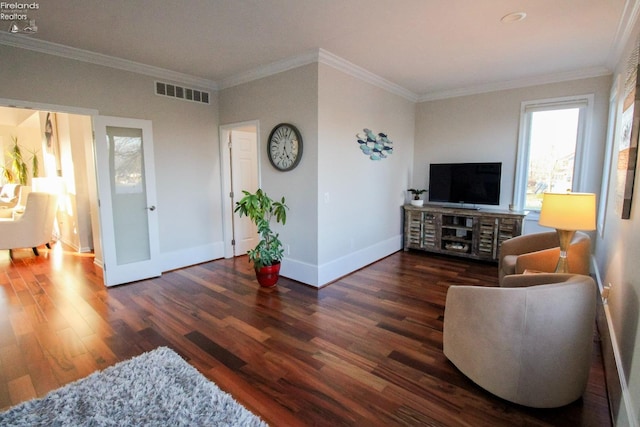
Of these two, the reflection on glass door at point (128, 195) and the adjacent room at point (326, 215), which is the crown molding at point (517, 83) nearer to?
the adjacent room at point (326, 215)

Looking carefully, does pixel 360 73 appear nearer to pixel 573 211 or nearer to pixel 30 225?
pixel 573 211

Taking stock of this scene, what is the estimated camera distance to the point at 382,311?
10.5ft

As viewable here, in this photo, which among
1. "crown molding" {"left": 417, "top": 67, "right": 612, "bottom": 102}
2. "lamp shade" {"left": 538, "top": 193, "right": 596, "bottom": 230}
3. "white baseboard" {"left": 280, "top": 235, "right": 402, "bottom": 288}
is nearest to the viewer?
"lamp shade" {"left": 538, "top": 193, "right": 596, "bottom": 230}

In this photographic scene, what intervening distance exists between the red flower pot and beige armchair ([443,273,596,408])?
7.85ft

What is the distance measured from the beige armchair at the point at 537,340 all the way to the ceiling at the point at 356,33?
7.22 ft

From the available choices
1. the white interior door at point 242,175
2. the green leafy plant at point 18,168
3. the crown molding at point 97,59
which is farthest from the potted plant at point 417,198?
the green leafy plant at point 18,168

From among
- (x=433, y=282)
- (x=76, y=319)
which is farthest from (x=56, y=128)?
(x=433, y=282)

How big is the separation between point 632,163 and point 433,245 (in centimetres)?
326

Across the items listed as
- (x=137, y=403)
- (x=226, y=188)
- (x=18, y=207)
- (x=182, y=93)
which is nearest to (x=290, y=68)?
(x=182, y=93)

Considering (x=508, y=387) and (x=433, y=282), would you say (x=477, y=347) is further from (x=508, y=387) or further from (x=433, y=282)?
(x=433, y=282)

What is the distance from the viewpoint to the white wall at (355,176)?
149 inches

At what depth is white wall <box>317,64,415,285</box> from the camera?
12.4ft

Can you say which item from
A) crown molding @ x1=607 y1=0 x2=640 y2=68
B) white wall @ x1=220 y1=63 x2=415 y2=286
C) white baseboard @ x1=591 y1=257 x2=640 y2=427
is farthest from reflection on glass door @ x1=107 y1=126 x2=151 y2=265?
crown molding @ x1=607 y1=0 x2=640 y2=68

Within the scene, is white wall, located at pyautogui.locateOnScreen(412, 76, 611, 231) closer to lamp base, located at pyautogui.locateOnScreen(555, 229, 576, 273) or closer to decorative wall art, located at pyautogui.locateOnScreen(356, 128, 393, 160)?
decorative wall art, located at pyautogui.locateOnScreen(356, 128, 393, 160)
